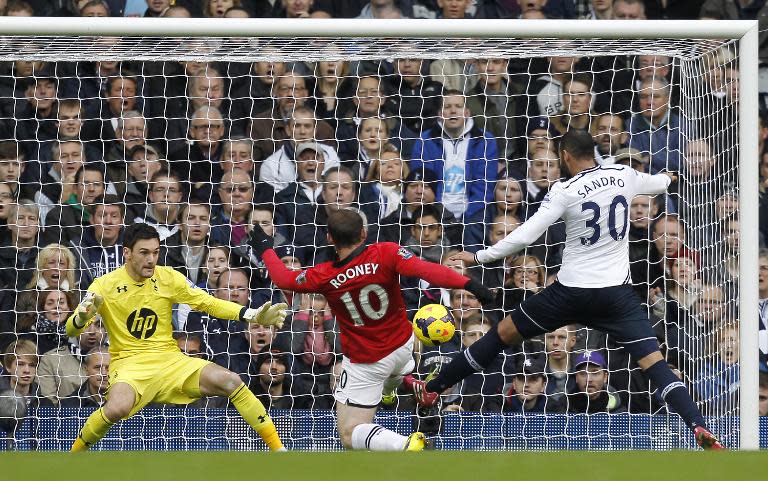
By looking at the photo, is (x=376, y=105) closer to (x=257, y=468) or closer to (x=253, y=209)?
(x=253, y=209)

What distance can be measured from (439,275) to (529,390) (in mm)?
1978

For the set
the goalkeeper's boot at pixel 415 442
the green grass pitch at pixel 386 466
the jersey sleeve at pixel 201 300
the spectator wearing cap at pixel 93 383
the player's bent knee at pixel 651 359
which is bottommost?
the spectator wearing cap at pixel 93 383

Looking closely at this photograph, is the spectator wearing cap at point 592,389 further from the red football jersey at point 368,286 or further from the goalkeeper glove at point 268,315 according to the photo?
the goalkeeper glove at point 268,315

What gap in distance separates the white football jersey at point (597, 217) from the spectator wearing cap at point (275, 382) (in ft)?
6.85

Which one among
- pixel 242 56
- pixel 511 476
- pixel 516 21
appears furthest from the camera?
pixel 242 56

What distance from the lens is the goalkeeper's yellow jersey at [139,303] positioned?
7.99 m

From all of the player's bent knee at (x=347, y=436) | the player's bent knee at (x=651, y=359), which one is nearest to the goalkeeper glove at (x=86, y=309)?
the player's bent knee at (x=347, y=436)

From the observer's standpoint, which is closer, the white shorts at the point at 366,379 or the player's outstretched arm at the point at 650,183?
the player's outstretched arm at the point at 650,183

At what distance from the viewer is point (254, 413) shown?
26.0 ft

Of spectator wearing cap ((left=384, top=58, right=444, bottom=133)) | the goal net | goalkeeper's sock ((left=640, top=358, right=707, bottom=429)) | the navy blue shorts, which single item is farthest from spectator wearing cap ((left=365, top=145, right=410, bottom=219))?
goalkeeper's sock ((left=640, top=358, right=707, bottom=429))

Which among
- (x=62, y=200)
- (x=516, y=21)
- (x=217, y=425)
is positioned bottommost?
(x=217, y=425)

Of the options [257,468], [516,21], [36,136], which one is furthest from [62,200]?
[257,468]

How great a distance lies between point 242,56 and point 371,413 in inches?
94.1

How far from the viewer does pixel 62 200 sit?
902 cm
